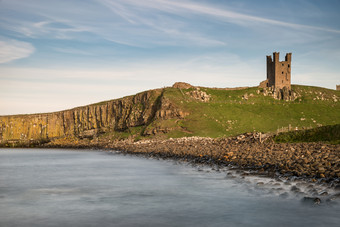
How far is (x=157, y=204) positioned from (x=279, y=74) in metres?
101

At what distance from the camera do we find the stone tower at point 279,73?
109 m

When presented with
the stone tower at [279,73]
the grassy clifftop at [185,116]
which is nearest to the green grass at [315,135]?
the grassy clifftop at [185,116]

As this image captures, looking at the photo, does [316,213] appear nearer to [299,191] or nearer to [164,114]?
[299,191]

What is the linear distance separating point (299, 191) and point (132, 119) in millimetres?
76344

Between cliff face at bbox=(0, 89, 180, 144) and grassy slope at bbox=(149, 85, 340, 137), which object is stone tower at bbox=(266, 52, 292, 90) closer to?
grassy slope at bbox=(149, 85, 340, 137)

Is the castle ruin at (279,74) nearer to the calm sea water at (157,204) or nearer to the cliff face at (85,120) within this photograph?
the cliff face at (85,120)

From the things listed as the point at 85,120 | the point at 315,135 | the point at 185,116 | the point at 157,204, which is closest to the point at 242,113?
the point at 185,116

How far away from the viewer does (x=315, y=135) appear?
39.8m

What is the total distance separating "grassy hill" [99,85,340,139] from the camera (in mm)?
71250

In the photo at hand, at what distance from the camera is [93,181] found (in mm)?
26844

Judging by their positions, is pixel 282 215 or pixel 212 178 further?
pixel 212 178

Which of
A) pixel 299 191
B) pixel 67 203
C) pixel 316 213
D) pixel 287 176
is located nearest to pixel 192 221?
pixel 316 213

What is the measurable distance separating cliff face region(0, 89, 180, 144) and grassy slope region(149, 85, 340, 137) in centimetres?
822

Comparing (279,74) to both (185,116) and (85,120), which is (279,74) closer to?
(185,116)
